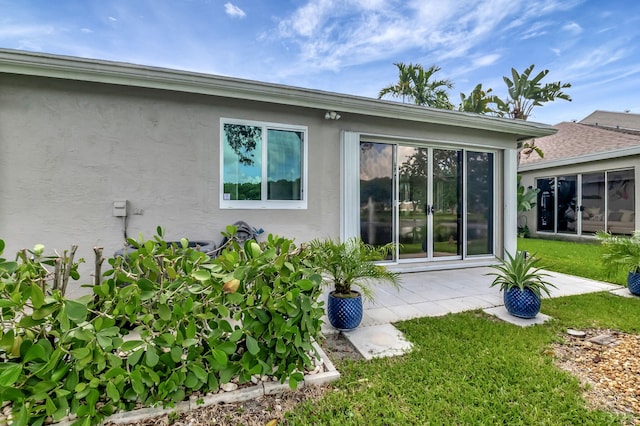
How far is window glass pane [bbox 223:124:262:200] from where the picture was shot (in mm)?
4535

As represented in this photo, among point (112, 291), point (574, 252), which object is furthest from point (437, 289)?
point (574, 252)

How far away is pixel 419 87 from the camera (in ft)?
43.4

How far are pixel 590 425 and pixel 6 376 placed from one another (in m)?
3.09

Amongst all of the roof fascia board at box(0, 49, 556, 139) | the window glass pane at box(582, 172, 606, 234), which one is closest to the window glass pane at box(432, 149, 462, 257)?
the roof fascia board at box(0, 49, 556, 139)

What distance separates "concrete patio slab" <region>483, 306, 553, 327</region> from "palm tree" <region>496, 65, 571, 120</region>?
1242 centimetres

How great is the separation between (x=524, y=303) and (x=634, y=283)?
2.48m

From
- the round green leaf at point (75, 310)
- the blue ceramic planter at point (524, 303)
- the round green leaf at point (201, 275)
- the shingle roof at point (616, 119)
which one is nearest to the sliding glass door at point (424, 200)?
the blue ceramic planter at point (524, 303)

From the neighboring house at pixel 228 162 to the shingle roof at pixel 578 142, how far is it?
24.5ft

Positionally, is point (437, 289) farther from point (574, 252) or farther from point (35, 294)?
point (574, 252)

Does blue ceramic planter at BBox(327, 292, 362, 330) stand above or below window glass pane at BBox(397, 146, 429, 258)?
below

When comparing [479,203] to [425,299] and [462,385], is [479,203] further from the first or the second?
[462,385]

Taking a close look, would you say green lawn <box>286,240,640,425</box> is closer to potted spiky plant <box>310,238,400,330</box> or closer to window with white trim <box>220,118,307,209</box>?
potted spiky plant <box>310,238,400,330</box>

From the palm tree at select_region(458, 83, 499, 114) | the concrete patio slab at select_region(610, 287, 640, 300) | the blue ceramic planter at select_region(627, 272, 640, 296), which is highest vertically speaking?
the palm tree at select_region(458, 83, 499, 114)

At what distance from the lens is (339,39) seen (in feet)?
29.1
